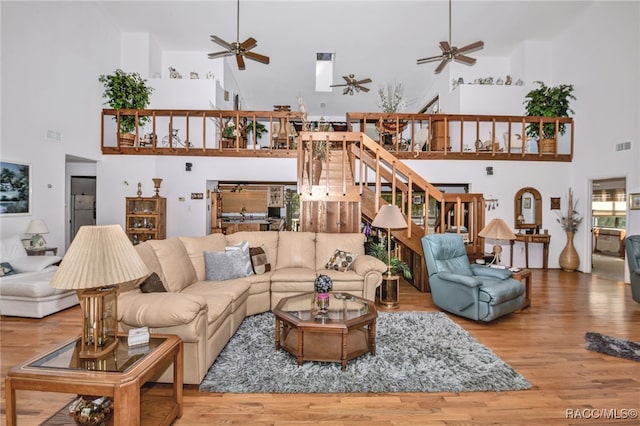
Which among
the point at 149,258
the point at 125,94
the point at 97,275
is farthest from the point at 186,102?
the point at 97,275

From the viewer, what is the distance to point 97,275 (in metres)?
1.75

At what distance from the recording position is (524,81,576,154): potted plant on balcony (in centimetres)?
736

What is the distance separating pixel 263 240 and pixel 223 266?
2.74ft

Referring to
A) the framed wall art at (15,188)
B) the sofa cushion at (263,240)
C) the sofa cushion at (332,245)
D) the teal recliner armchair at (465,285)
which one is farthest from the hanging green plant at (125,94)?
the teal recliner armchair at (465,285)

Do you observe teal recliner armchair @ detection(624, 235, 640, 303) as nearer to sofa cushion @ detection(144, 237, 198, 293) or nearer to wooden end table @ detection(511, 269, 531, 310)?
wooden end table @ detection(511, 269, 531, 310)

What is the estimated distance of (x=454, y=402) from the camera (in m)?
2.36

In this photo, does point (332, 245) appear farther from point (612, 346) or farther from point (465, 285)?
point (612, 346)

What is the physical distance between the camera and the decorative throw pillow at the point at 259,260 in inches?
169

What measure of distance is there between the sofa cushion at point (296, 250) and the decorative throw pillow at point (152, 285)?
191 cm

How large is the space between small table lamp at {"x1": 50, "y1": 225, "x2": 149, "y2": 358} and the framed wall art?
4480 millimetres

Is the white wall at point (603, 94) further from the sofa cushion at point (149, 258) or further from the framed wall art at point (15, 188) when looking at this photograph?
the framed wall art at point (15, 188)

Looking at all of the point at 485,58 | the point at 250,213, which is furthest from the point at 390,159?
the point at 485,58

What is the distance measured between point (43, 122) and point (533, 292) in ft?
28.7

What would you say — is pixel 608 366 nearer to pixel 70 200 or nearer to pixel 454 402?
pixel 454 402
